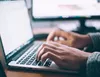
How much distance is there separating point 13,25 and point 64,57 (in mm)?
280

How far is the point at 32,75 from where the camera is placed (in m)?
0.59

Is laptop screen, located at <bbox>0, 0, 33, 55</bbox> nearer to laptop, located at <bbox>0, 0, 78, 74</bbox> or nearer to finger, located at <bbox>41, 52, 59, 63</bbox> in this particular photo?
laptop, located at <bbox>0, 0, 78, 74</bbox>

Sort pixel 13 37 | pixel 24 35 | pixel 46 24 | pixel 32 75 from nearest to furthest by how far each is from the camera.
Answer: pixel 32 75, pixel 13 37, pixel 24 35, pixel 46 24

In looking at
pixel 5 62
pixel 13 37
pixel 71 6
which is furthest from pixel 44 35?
pixel 5 62

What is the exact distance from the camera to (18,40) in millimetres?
782

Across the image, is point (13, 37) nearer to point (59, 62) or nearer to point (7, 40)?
point (7, 40)

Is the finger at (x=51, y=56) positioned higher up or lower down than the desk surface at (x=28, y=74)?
higher up

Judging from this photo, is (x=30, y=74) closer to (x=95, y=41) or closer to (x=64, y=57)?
(x=64, y=57)

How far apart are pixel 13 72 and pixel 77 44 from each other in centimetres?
33

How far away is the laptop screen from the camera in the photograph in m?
0.69

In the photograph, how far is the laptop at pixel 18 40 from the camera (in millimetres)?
620

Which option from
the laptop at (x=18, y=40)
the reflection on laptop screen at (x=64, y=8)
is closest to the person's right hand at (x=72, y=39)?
the laptop at (x=18, y=40)

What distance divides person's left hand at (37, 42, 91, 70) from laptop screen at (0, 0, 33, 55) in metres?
0.13

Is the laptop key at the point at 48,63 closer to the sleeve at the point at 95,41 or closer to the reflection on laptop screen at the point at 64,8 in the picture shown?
the sleeve at the point at 95,41
